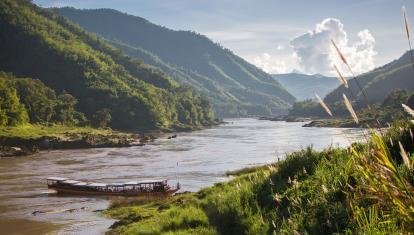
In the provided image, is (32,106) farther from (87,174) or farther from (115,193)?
(115,193)

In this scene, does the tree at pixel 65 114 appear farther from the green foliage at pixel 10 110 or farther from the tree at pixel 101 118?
the green foliage at pixel 10 110

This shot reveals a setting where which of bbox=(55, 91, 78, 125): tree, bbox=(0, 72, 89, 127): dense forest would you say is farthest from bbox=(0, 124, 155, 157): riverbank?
bbox=(55, 91, 78, 125): tree

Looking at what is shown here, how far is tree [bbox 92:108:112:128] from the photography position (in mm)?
155875

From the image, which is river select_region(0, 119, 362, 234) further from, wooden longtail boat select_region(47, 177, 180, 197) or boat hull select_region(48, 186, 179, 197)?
wooden longtail boat select_region(47, 177, 180, 197)

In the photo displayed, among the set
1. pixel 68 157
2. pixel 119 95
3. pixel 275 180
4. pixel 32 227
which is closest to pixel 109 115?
pixel 119 95

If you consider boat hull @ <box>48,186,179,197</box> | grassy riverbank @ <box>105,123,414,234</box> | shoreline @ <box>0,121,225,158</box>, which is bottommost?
boat hull @ <box>48,186,179,197</box>

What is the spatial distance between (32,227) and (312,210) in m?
28.5

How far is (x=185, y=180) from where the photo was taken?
184 feet

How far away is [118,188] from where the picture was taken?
1956 inches

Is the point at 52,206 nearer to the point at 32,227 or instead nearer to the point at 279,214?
the point at 32,227

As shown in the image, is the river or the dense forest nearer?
the river

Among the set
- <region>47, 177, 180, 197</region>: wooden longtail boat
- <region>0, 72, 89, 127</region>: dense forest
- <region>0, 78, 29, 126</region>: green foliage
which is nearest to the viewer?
<region>47, 177, 180, 197</region>: wooden longtail boat

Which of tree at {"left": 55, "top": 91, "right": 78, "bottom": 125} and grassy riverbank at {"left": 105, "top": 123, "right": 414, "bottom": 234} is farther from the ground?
tree at {"left": 55, "top": 91, "right": 78, "bottom": 125}

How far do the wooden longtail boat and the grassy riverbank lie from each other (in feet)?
91.4
